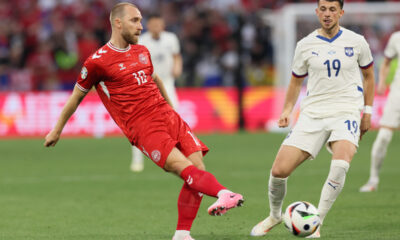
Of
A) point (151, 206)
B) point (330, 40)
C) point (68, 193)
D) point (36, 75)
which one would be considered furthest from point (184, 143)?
point (36, 75)

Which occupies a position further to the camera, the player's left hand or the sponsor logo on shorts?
the player's left hand

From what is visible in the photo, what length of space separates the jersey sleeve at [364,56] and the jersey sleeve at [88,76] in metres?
2.49

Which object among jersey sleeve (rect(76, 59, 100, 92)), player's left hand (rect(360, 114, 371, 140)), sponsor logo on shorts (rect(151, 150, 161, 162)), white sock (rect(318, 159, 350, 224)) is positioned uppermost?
jersey sleeve (rect(76, 59, 100, 92))

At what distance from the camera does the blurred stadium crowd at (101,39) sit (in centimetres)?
2219

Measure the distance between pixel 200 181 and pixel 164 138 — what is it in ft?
1.68

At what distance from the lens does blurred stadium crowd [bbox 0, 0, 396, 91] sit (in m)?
22.2

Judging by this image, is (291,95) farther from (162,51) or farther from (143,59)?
(162,51)

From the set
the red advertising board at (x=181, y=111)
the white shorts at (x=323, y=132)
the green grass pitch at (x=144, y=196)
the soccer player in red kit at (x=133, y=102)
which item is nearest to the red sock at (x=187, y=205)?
the soccer player in red kit at (x=133, y=102)

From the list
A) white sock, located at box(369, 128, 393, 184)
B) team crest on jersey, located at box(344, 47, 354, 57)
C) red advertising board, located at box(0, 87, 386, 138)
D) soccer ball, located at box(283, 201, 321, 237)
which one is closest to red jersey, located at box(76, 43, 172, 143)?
soccer ball, located at box(283, 201, 321, 237)

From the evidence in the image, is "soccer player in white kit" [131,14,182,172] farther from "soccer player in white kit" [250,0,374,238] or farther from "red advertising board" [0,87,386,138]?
"red advertising board" [0,87,386,138]

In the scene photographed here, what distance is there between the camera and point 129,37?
658 centimetres

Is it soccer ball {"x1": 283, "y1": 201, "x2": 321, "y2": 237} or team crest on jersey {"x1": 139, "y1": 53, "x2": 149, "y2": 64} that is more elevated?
team crest on jersey {"x1": 139, "y1": 53, "x2": 149, "y2": 64}

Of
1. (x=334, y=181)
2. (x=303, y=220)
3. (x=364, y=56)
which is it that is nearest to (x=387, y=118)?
(x=364, y=56)

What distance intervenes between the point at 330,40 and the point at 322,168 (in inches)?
253
